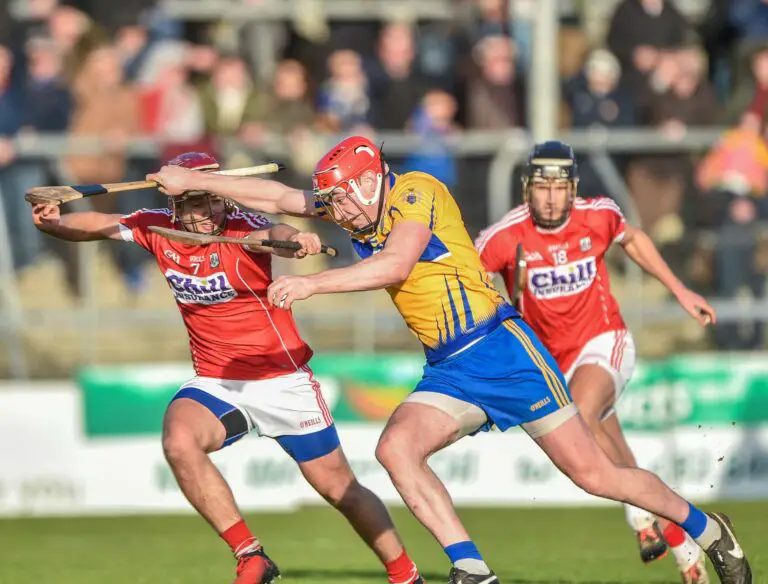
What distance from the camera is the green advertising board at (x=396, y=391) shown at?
14914mm

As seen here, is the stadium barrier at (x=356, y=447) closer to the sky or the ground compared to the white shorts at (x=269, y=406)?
closer to the ground

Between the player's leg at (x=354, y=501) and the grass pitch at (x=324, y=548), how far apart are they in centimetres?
115

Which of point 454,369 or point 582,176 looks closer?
point 454,369

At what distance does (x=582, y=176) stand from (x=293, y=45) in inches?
159

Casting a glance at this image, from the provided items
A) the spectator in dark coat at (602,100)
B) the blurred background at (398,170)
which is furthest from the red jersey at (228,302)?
the spectator in dark coat at (602,100)

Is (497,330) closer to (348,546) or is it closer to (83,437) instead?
(348,546)

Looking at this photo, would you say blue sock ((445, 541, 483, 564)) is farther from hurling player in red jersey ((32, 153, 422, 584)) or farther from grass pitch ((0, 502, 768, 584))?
grass pitch ((0, 502, 768, 584))

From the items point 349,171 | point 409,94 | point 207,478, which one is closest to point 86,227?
point 207,478

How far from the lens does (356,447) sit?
49.3 ft

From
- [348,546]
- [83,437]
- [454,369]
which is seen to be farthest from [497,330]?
[83,437]

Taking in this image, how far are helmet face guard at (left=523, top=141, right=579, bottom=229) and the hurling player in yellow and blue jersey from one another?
61.1 inches

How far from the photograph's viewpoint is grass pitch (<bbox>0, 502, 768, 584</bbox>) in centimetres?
1043

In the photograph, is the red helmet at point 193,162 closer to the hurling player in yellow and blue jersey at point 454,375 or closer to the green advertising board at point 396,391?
the hurling player in yellow and blue jersey at point 454,375

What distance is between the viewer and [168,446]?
28.5ft
